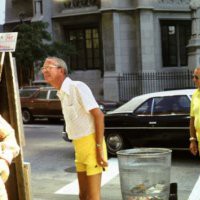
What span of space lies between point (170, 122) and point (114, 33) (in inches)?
793

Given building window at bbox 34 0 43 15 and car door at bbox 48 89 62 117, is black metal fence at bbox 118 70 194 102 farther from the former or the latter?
car door at bbox 48 89 62 117

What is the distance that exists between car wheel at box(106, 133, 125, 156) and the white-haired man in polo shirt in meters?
6.76

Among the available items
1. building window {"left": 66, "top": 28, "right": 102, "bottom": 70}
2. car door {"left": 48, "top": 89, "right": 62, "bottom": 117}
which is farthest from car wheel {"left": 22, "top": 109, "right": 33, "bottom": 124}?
building window {"left": 66, "top": 28, "right": 102, "bottom": 70}

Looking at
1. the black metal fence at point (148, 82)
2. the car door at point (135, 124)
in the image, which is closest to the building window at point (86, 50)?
the black metal fence at point (148, 82)

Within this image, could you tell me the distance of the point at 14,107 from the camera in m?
4.97

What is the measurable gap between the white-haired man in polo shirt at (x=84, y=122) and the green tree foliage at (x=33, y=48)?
21982mm

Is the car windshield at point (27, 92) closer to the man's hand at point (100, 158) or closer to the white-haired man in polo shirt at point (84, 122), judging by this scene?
the white-haired man in polo shirt at point (84, 122)

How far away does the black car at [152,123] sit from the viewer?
11469 millimetres

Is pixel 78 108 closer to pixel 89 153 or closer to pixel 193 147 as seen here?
pixel 89 153

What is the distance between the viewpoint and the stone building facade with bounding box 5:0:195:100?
31109 mm

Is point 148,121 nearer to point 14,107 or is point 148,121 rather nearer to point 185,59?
point 14,107

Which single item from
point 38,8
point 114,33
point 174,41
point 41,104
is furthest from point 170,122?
point 38,8

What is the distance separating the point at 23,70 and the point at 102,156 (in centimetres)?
2525

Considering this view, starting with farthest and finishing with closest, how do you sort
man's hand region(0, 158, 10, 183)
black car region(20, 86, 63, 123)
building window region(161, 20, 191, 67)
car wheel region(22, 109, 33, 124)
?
building window region(161, 20, 191, 67) → car wheel region(22, 109, 33, 124) → black car region(20, 86, 63, 123) → man's hand region(0, 158, 10, 183)
